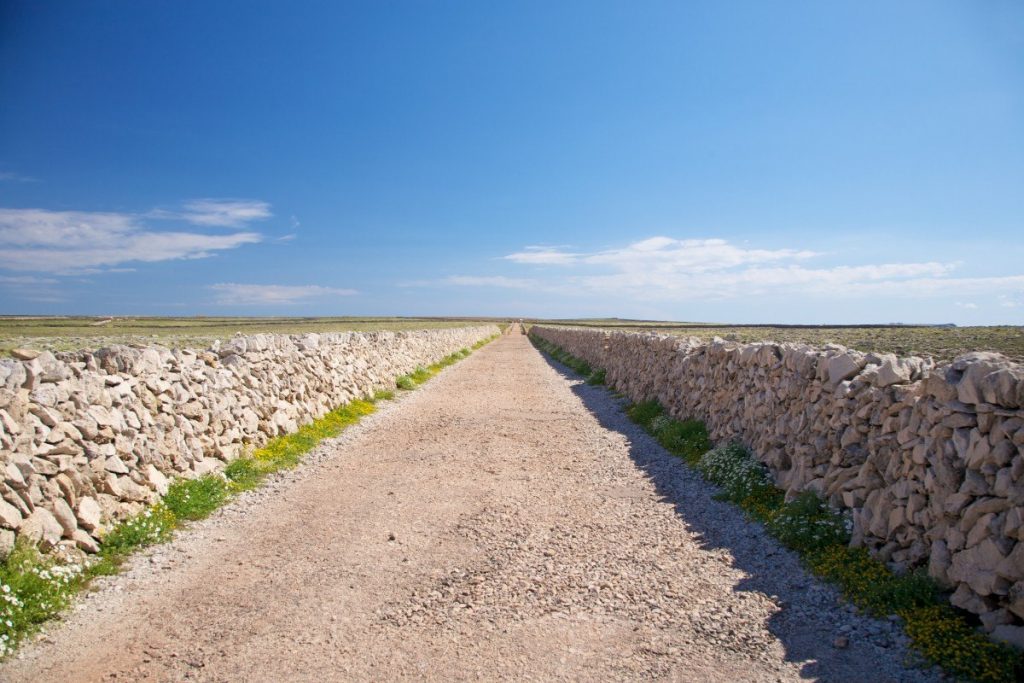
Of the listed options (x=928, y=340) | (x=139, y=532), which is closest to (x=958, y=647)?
(x=139, y=532)

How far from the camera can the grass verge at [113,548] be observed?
509 centimetres

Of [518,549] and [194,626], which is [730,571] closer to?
[518,549]

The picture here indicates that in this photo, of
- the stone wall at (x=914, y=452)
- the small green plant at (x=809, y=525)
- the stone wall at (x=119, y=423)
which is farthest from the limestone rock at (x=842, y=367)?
the stone wall at (x=119, y=423)

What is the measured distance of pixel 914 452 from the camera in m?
5.83

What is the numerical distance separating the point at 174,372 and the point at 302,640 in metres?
6.07

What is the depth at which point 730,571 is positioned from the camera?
618 centimetres

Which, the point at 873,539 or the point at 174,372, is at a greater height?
the point at 174,372

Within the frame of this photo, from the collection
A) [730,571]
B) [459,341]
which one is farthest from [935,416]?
[459,341]

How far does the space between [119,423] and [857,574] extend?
8379mm

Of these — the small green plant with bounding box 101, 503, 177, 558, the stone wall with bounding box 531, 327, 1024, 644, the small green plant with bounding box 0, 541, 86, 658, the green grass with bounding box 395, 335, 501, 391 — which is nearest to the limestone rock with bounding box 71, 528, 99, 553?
the small green plant with bounding box 101, 503, 177, 558

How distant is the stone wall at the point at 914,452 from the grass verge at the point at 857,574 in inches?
5.7

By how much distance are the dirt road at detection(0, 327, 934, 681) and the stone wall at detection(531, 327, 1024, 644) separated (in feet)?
2.72

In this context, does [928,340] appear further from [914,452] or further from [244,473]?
[244,473]

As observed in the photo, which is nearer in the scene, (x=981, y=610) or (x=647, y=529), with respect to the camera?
(x=981, y=610)
